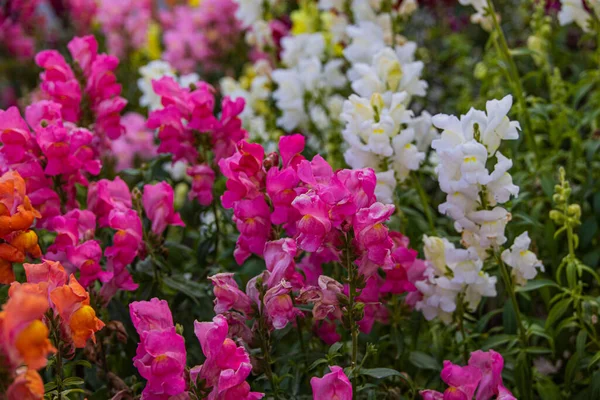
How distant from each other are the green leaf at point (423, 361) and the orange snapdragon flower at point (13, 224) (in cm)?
73

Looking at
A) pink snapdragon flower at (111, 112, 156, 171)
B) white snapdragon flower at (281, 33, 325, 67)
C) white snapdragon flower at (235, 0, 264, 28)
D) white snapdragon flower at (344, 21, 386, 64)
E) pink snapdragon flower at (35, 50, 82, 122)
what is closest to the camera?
pink snapdragon flower at (35, 50, 82, 122)

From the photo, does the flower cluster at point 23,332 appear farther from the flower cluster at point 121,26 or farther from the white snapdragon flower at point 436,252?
the flower cluster at point 121,26

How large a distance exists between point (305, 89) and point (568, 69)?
3.86 ft

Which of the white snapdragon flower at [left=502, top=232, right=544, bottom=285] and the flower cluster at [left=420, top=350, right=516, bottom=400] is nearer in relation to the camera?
the flower cluster at [left=420, top=350, right=516, bottom=400]

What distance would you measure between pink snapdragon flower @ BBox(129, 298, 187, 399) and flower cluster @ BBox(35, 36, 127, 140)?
712 mm

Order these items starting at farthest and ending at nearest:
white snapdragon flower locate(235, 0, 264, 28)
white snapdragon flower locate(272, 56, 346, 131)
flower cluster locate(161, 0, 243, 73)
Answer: flower cluster locate(161, 0, 243, 73) → white snapdragon flower locate(235, 0, 264, 28) → white snapdragon flower locate(272, 56, 346, 131)

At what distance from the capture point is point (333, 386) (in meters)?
1.11

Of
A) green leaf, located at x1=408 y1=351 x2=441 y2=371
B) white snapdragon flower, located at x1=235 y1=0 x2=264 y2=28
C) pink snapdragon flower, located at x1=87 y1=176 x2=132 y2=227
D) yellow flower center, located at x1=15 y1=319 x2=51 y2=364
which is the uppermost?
yellow flower center, located at x1=15 y1=319 x2=51 y2=364

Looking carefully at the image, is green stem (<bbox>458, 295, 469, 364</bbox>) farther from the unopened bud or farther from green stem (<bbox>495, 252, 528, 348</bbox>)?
the unopened bud

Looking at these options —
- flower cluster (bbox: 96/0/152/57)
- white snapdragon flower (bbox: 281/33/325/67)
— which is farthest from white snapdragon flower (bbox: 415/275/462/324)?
flower cluster (bbox: 96/0/152/57)

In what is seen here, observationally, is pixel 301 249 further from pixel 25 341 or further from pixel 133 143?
pixel 133 143

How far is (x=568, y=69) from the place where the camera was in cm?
298

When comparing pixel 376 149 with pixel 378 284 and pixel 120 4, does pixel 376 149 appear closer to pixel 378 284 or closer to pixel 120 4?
pixel 378 284

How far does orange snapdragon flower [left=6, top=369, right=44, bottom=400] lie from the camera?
2.82ft
